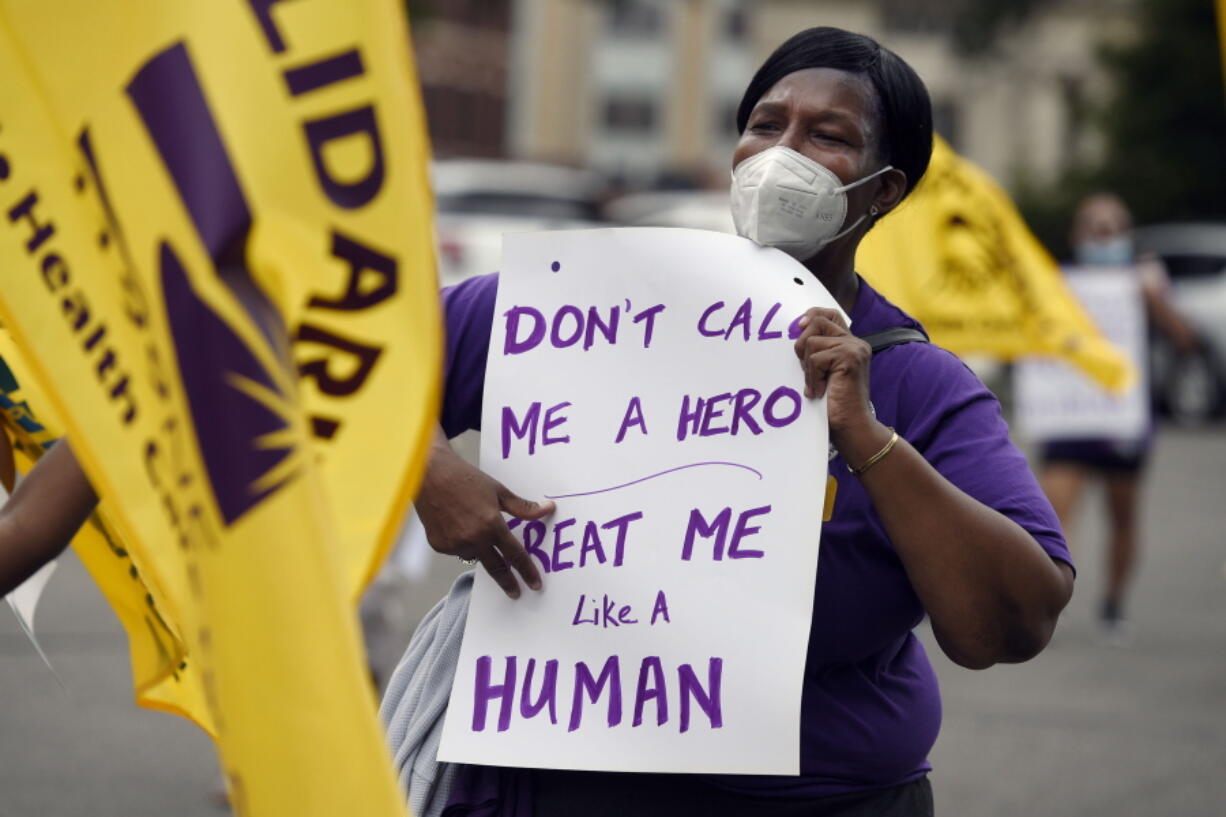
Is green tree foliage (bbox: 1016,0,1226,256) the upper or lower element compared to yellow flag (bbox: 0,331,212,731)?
lower

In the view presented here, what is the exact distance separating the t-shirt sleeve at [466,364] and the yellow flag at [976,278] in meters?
3.90

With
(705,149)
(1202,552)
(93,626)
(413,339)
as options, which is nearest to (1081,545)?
(1202,552)

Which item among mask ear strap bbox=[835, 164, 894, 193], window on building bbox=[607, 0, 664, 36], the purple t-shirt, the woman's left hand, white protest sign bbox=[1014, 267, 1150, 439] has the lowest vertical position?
window on building bbox=[607, 0, 664, 36]

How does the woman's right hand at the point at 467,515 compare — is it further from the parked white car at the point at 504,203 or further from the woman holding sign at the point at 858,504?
the parked white car at the point at 504,203

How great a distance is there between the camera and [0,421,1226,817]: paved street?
5812mm

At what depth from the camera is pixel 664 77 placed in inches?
2633

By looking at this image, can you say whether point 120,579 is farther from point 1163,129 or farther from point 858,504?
point 1163,129

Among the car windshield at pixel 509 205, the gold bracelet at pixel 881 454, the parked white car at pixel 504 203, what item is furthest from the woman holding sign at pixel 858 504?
the car windshield at pixel 509 205

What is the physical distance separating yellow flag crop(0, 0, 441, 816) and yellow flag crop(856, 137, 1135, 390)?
472 cm

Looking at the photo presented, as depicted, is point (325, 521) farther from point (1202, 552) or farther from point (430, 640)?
point (1202, 552)

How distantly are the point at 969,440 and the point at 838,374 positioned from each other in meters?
0.20

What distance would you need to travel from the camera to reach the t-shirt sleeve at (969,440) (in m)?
2.24

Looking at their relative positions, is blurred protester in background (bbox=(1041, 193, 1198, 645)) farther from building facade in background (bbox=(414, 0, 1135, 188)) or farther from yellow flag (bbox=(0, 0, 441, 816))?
building facade in background (bbox=(414, 0, 1135, 188))

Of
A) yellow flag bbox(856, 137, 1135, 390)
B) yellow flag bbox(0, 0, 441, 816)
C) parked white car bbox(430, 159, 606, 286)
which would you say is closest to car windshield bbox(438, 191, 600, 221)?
parked white car bbox(430, 159, 606, 286)
